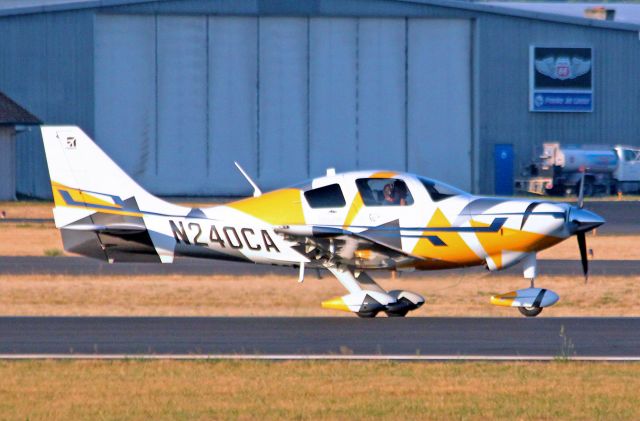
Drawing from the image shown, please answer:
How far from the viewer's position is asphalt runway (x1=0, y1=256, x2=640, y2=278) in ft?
78.0

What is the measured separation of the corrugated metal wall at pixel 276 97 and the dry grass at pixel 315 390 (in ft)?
130

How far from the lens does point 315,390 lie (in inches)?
425

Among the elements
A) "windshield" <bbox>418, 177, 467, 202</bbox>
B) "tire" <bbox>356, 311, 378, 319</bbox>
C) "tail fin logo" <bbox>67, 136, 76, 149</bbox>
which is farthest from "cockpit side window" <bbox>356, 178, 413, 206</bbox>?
"tail fin logo" <bbox>67, 136, 76, 149</bbox>

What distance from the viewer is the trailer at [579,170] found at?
53.2 m

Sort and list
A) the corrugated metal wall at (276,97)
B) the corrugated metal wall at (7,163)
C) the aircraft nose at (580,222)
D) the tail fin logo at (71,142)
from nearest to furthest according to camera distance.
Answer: the aircraft nose at (580,222) → the tail fin logo at (71,142) → the corrugated metal wall at (7,163) → the corrugated metal wall at (276,97)

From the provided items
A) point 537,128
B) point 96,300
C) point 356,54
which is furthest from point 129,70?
point 96,300

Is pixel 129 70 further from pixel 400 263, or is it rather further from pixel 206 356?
pixel 206 356

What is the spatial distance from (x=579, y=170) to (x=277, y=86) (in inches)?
543

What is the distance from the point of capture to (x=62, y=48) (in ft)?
167

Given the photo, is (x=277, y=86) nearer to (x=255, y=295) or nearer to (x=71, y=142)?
(x=255, y=295)

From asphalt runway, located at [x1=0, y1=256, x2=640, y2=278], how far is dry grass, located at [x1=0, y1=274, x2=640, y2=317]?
2.36 feet

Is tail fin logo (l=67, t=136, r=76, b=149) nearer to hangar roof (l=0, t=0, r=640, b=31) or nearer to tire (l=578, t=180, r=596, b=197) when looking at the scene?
hangar roof (l=0, t=0, r=640, b=31)

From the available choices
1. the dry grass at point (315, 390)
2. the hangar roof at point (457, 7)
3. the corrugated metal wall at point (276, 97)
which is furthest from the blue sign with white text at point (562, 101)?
the dry grass at point (315, 390)

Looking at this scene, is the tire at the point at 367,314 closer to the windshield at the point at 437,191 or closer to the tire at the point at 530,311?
the windshield at the point at 437,191
